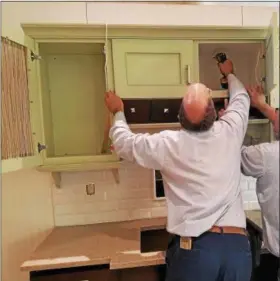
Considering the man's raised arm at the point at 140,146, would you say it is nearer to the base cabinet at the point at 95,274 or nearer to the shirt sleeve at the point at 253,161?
the shirt sleeve at the point at 253,161

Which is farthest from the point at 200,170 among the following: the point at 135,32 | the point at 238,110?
the point at 135,32

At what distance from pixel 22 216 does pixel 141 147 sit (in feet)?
2.40

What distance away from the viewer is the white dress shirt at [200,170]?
1.08 m

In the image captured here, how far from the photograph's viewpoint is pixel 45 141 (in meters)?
1.42

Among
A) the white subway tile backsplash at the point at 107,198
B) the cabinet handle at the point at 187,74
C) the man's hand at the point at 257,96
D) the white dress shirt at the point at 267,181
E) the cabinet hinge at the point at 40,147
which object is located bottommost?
the white subway tile backsplash at the point at 107,198

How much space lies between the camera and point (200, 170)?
1085 mm

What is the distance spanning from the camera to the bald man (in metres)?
1.08

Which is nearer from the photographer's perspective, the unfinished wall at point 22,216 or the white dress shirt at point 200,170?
the white dress shirt at point 200,170

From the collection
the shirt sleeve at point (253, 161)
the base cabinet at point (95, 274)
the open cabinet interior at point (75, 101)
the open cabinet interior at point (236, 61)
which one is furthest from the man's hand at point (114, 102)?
the base cabinet at point (95, 274)

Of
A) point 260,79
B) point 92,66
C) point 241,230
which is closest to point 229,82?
point 260,79

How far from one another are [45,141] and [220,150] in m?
0.78

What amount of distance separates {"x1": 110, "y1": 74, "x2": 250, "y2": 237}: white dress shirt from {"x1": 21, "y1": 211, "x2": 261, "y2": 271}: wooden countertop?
0.14m

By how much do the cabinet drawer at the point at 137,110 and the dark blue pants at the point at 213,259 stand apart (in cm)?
57

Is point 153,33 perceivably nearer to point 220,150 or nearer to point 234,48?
point 234,48
